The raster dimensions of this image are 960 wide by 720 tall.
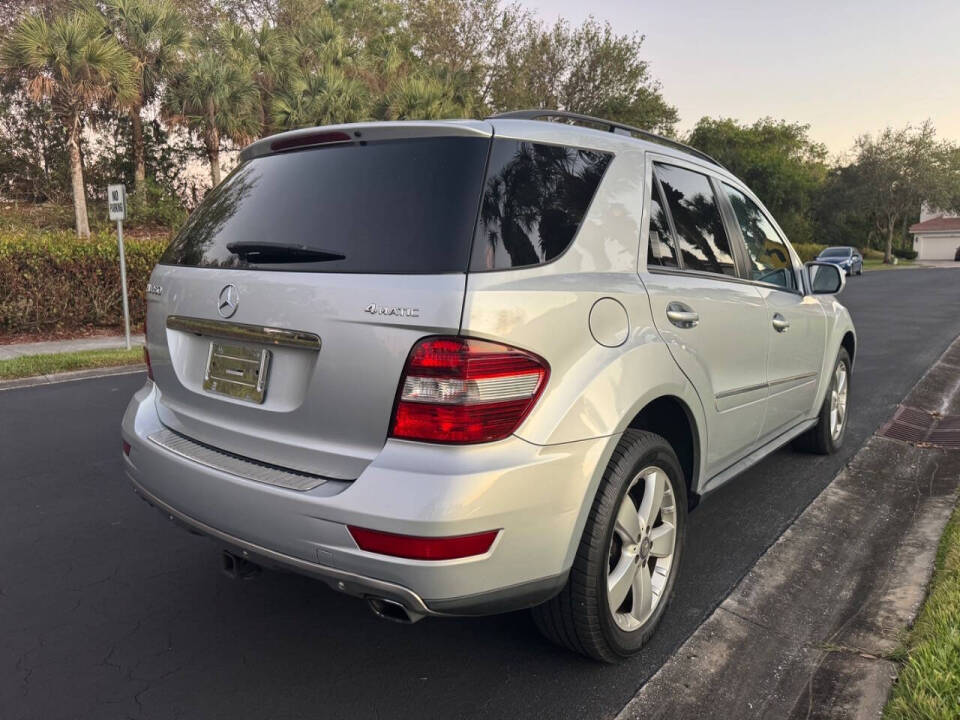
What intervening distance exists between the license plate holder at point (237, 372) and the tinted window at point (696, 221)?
1.75 metres

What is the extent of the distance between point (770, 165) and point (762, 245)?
2341 inches

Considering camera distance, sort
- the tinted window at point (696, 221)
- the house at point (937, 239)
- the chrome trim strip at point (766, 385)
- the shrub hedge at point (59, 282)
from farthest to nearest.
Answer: the house at point (937, 239) < the shrub hedge at point (59, 282) < the chrome trim strip at point (766, 385) < the tinted window at point (696, 221)

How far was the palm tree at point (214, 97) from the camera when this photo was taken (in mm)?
21156

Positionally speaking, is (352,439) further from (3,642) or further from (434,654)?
(3,642)

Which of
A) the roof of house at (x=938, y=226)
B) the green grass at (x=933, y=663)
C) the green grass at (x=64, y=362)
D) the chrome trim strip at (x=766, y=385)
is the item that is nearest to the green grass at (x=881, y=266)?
the roof of house at (x=938, y=226)

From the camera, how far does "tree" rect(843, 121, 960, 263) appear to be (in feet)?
168

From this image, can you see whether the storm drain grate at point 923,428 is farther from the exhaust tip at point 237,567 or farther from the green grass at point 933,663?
the exhaust tip at point 237,567

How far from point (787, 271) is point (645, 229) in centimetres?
180

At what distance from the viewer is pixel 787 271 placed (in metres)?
4.07

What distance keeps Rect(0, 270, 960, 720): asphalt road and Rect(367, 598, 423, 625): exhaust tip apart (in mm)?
449

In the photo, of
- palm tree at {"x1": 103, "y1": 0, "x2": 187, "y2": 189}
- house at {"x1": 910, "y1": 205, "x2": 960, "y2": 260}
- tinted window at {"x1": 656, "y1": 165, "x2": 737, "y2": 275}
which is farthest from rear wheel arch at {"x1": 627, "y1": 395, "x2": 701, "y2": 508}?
house at {"x1": 910, "y1": 205, "x2": 960, "y2": 260}

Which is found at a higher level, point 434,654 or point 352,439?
point 352,439

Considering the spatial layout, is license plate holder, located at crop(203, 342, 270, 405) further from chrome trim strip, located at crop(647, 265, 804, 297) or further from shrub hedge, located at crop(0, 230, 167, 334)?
shrub hedge, located at crop(0, 230, 167, 334)

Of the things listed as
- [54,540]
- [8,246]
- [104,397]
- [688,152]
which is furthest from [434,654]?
[8,246]
